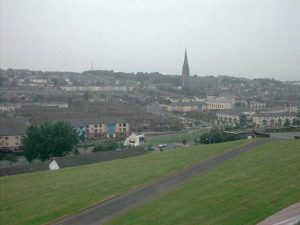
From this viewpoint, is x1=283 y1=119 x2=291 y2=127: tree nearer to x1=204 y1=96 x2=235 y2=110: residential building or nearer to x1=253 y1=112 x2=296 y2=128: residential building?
x1=253 y1=112 x2=296 y2=128: residential building

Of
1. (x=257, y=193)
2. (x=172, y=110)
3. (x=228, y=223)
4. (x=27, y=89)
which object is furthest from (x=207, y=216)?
(x=27, y=89)

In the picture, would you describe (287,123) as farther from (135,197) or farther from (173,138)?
(135,197)

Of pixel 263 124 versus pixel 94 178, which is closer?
pixel 94 178

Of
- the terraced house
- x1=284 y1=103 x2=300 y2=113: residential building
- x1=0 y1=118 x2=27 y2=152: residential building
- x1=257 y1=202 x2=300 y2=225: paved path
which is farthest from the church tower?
x1=257 y1=202 x2=300 y2=225: paved path

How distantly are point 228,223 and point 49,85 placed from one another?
49977 millimetres

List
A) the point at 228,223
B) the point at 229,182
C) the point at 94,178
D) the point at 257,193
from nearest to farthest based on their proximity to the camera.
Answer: the point at 228,223 → the point at 257,193 → the point at 229,182 → the point at 94,178

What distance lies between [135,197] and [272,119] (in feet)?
37.1

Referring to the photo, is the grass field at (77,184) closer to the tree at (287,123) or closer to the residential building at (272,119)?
the tree at (287,123)

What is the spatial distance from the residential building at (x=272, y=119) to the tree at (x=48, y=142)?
27.3 feet

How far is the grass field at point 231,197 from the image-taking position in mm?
5844

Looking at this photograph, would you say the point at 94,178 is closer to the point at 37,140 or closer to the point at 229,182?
the point at 229,182

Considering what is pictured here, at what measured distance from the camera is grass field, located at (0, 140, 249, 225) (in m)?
7.84

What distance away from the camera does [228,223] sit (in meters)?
5.49

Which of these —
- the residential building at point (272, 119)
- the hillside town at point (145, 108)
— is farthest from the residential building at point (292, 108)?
the residential building at point (272, 119)
